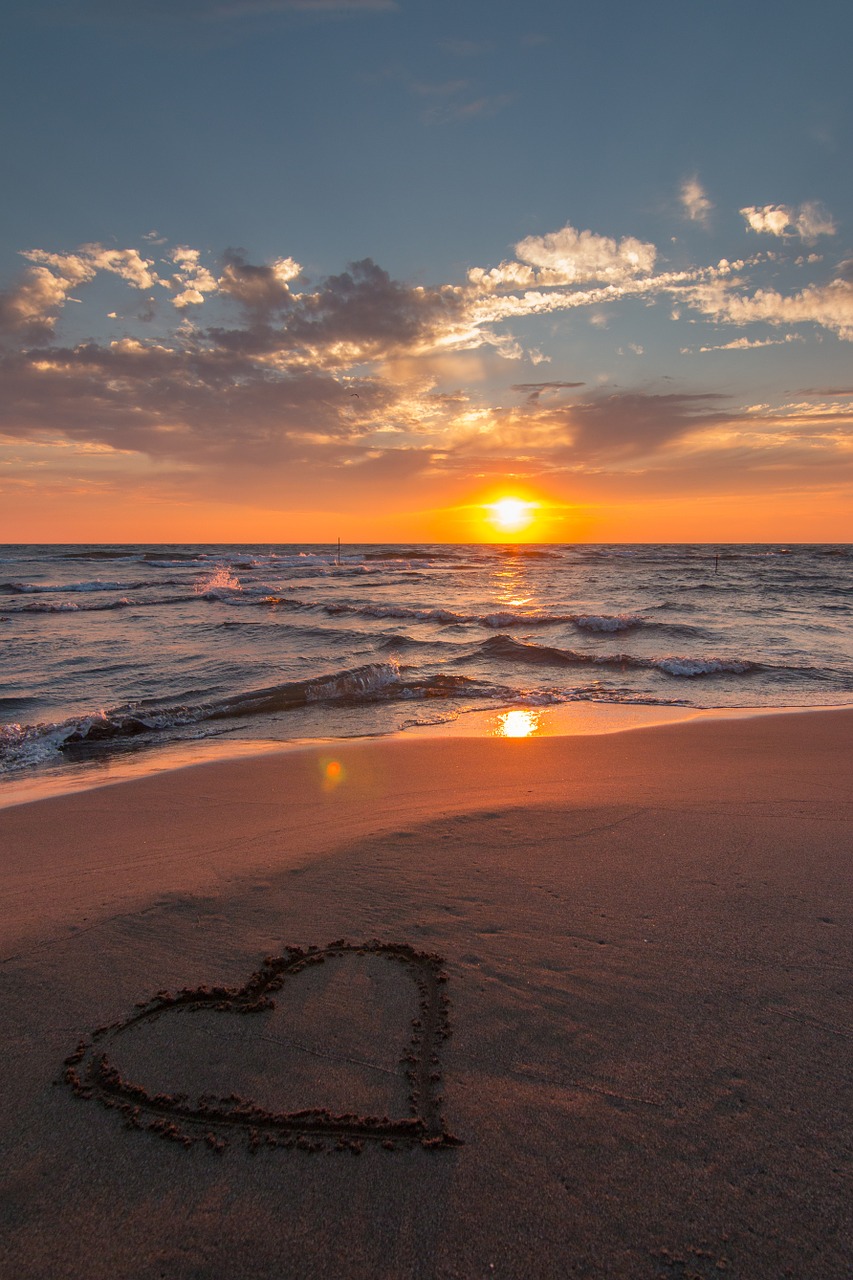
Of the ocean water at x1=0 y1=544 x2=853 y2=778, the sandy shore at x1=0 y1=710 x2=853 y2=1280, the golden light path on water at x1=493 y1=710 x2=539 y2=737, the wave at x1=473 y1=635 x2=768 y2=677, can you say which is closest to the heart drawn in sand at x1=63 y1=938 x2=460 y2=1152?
the sandy shore at x1=0 y1=710 x2=853 y2=1280

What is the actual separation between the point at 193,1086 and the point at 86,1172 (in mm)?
339

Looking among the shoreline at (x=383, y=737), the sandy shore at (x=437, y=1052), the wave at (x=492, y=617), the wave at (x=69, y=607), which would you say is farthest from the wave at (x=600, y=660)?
the wave at (x=69, y=607)

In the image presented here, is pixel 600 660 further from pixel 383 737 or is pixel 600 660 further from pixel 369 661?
pixel 383 737

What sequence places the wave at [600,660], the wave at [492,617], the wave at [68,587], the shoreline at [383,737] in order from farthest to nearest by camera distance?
the wave at [68,587] → the wave at [492,617] → the wave at [600,660] → the shoreline at [383,737]

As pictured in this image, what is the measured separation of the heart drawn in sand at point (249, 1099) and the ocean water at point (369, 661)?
16.6ft

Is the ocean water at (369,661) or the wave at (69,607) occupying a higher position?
the wave at (69,607)

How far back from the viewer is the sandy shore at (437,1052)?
64.1 inches

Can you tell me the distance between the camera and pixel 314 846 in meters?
4.00

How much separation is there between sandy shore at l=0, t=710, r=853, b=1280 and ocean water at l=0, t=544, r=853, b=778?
419cm

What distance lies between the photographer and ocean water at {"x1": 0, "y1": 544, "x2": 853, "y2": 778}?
326 inches

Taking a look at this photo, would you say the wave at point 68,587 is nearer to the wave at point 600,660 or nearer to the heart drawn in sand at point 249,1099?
the wave at point 600,660

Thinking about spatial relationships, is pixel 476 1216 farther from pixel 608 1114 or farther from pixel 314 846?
pixel 314 846

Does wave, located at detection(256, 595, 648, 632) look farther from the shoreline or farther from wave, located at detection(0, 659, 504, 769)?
the shoreline

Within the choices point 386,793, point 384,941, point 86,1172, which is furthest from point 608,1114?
point 386,793
